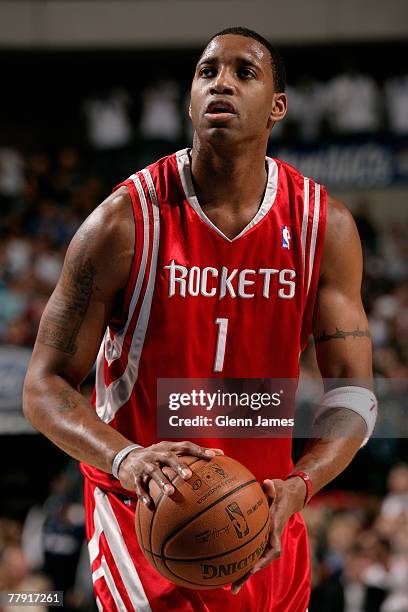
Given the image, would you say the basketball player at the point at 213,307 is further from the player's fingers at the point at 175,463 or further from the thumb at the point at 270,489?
the player's fingers at the point at 175,463

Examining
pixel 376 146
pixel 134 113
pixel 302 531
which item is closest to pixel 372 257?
pixel 376 146

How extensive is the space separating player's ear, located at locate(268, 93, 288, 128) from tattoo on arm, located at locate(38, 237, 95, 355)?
689mm

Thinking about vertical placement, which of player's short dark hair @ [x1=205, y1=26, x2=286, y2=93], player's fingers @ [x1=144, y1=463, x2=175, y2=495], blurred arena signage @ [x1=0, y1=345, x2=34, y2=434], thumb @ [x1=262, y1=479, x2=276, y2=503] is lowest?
blurred arena signage @ [x1=0, y1=345, x2=34, y2=434]

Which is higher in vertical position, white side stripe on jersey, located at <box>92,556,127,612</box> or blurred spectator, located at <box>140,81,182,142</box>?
blurred spectator, located at <box>140,81,182,142</box>

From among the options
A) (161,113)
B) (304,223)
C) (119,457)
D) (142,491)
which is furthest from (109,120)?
(142,491)

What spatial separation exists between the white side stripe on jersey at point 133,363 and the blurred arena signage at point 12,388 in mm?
4230

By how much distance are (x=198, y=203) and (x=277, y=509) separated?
36.9 inches

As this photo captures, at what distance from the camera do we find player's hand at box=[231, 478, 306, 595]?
96.7 inches

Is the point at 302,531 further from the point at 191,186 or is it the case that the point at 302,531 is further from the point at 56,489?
the point at 56,489

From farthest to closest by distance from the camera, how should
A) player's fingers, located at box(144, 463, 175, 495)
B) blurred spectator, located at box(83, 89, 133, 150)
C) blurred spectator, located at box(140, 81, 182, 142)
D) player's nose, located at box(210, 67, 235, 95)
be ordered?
blurred spectator, located at box(83, 89, 133, 150), blurred spectator, located at box(140, 81, 182, 142), player's nose, located at box(210, 67, 235, 95), player's fingers, located at box(144, 463, 175, 495)

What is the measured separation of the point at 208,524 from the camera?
2.38 metres

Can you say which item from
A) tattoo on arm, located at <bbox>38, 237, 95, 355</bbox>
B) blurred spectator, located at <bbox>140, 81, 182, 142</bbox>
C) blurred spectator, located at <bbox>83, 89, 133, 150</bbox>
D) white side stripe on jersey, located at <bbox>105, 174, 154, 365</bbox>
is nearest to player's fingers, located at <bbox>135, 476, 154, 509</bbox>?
tattoo on arm, located at <bbox>38, 237, 95, 355</bbox>

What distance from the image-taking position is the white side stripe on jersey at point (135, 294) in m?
2.80

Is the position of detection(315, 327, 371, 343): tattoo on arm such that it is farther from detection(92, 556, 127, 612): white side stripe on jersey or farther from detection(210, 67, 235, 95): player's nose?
detection(92, 556, 127, 612): white side stripe on jersey
